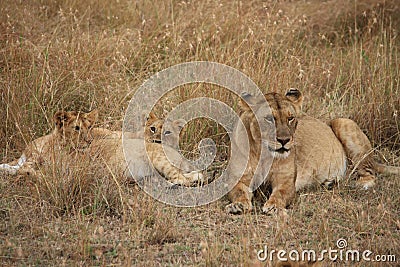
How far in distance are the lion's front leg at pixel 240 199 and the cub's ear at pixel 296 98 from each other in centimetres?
73

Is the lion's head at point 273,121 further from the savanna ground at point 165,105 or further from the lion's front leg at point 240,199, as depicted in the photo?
the savanna ground at point 165,105

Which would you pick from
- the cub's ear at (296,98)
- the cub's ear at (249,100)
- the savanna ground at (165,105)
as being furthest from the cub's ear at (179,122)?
the cub's ear at (296,98)

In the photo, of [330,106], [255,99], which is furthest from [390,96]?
[255,99]

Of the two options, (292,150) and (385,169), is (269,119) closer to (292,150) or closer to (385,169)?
(292,150)

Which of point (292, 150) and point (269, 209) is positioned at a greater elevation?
point (292, 150)

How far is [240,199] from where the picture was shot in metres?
4.97

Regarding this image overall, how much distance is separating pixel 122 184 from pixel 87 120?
76cm

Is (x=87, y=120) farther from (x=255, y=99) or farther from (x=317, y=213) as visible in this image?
(x=317, y=213)

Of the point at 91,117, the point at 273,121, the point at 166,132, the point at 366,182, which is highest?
the point at 273,121

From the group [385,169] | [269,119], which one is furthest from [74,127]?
[385,169]

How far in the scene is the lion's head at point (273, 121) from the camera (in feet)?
16.0

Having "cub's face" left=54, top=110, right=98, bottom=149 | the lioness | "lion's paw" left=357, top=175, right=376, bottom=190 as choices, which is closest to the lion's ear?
"cub's face" left=54, top=110, right=98, bottom=149

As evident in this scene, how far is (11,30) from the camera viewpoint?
287 inches

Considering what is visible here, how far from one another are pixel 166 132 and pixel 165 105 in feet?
1.32
